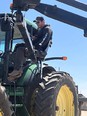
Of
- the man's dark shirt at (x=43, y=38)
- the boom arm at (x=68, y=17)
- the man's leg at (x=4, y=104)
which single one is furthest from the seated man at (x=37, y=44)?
the man's leg at (x=4, y=104)

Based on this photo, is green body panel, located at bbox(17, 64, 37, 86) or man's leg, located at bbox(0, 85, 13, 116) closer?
man's leg, located at bbox(0, 85, 13, 116)

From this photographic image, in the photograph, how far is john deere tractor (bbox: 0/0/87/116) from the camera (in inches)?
270

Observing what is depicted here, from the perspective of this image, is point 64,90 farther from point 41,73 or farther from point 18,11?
point 18,11

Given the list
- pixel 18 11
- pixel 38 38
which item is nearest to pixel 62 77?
pixel 38 38

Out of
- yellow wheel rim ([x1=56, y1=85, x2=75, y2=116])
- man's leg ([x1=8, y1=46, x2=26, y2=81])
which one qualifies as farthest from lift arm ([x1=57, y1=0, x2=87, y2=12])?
yellow wheel rim ([x1=56, y1=85, x2=75, y2=116])

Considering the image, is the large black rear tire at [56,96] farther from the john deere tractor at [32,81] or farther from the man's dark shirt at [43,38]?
the man's dark shirt at [43,38]

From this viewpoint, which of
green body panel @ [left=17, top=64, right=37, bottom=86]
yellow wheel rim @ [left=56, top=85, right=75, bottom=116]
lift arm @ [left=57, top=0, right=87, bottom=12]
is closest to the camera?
green body panel @ [left=17, top=64, right=37, bottom=86]

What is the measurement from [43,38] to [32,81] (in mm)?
909

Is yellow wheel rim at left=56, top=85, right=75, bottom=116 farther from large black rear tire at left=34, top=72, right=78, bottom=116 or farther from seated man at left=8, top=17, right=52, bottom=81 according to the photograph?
seated man at left=8, top=17, right=52, bottom=81

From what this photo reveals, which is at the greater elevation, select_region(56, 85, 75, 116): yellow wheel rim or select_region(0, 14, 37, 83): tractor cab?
select_region(0, 14, 37, 83): tractor cab

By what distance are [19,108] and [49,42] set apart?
4.91ft

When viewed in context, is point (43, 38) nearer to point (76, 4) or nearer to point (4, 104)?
point (76, 4)

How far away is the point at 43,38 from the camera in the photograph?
756 centimetres

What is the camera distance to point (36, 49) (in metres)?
7.39
